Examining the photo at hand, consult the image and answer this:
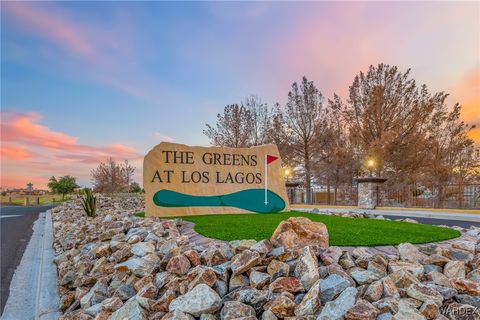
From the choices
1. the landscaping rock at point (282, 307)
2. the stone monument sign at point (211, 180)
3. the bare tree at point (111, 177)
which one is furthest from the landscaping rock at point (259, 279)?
the bare tree at point (111, 177)

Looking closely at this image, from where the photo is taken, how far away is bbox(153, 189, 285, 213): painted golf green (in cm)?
703

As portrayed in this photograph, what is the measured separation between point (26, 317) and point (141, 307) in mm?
1609

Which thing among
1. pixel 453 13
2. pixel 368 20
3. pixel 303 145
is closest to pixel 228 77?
pixel 368 20

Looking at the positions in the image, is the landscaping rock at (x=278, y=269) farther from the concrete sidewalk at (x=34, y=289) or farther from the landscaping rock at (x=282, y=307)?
the concrete sidewalk at (x=34, y=289)

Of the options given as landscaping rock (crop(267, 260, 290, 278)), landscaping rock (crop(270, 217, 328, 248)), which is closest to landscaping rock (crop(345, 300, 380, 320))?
landscaping rock (crop(267, 260, 290, 278))

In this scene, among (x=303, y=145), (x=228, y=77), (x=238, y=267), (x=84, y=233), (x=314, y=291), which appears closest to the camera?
(x=314, y=291)

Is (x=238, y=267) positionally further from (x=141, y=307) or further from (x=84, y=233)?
(x=84, y=233)

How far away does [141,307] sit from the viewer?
8.85 feet

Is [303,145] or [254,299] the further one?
[303,145]

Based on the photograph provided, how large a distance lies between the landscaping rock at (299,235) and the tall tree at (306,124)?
19637mm

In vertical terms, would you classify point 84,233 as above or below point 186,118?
below

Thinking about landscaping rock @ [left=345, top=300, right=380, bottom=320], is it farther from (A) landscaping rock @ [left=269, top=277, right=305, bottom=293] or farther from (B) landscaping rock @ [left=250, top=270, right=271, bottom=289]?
(B) landscaping rock @ [left=250, top=270, right=271, bottom=289]

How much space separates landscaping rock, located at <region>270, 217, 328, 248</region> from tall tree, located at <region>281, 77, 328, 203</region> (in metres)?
19.6

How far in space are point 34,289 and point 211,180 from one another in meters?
4.13
